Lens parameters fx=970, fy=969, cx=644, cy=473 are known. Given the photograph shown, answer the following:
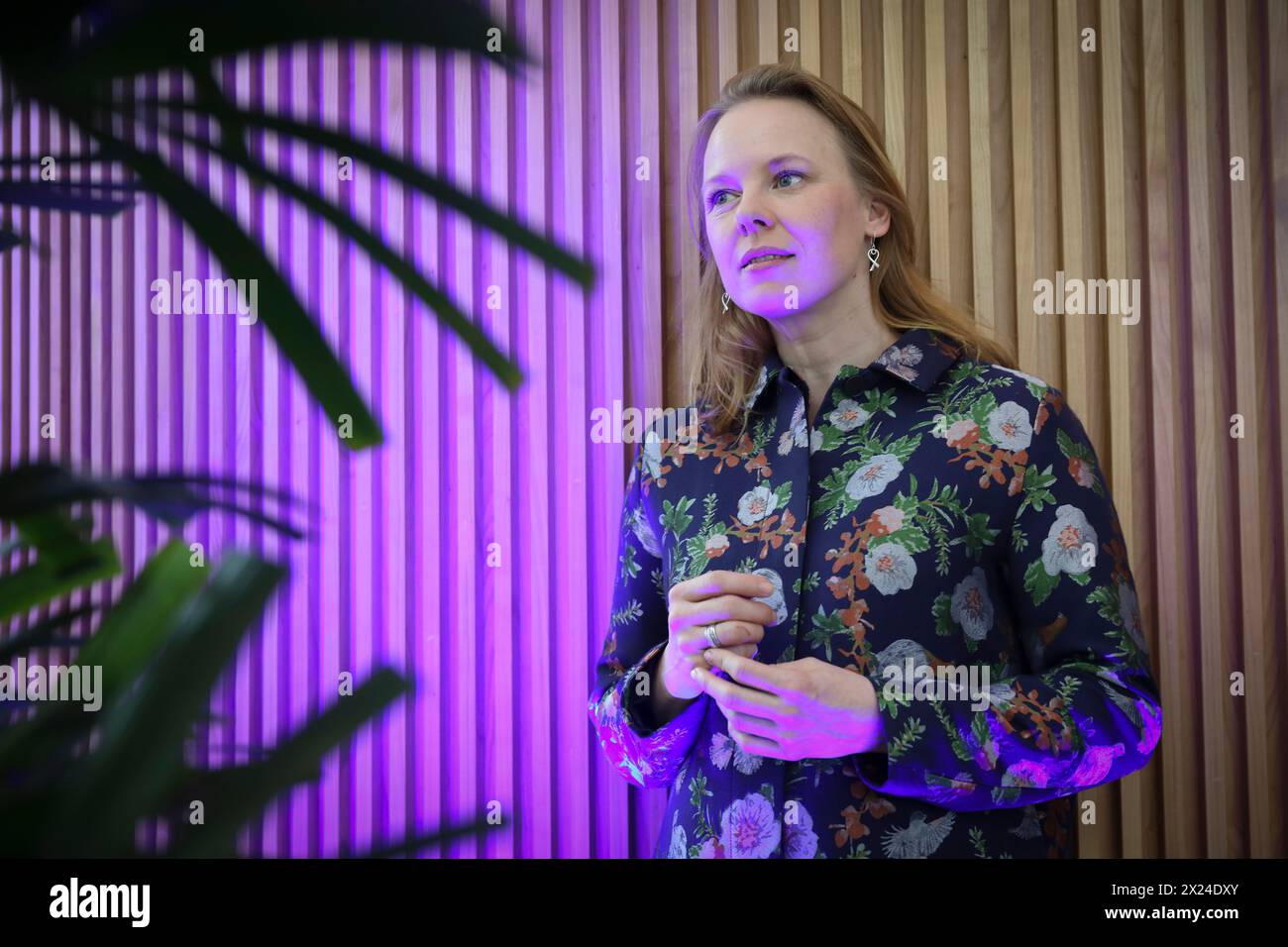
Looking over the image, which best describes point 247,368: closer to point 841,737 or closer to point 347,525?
point 347,525

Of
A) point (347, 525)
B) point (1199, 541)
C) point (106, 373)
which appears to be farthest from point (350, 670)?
point (1199, 541)

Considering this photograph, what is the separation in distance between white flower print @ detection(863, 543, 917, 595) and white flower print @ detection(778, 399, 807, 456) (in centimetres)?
16

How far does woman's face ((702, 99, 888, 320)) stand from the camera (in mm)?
1174

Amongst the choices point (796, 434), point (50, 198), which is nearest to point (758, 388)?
point (796, 434)

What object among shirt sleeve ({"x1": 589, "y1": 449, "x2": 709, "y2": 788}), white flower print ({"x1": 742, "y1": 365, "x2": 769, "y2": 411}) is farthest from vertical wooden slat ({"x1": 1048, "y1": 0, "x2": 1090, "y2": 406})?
shirt sleeve ({"x1": 589, "y1": 449, "x2": 709, "y2": 788})

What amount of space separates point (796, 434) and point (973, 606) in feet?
0.92

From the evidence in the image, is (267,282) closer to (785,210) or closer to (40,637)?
(40,637)

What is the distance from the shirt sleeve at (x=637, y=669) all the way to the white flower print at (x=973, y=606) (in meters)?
0.30

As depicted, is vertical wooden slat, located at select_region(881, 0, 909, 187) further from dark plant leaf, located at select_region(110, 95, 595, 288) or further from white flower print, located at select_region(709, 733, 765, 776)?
dark plant leaf, located at select_region(110, 95, 595, 288)

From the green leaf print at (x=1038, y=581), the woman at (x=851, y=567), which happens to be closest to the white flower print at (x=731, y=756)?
the woman at (x=851, y=567)

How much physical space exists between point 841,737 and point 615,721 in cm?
28

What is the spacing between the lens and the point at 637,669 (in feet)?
→ 3.71

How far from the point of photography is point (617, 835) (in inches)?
54.9

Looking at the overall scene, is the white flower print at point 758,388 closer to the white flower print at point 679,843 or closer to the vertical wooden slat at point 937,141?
the vertical wooden slat at point 937,141
